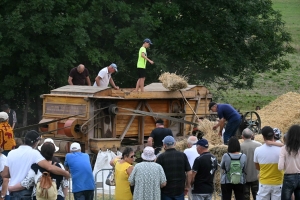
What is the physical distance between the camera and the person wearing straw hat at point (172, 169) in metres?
12.2

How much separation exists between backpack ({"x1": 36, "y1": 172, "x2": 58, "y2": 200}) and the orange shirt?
207 inches

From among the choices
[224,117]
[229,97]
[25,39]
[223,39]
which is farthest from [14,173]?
[229,97]

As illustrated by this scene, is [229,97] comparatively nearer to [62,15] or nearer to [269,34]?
[269,34]

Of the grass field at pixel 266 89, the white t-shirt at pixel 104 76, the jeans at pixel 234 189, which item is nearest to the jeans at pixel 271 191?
the jeans at pixel 234 189

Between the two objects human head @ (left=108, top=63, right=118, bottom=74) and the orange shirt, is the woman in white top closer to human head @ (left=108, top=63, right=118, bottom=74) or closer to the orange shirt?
the orange shirt

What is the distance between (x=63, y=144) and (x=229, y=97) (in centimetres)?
2589

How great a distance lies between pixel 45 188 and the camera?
1116cm

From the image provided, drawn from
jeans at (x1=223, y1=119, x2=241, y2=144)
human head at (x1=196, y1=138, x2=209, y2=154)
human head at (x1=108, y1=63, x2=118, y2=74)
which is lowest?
human head at (x1=196, y1=138, x2=209, y2=154)

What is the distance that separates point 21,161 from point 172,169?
2.50m

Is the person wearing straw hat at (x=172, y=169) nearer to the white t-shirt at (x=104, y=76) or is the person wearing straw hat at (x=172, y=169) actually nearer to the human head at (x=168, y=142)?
the human head at (x=168, y=142)

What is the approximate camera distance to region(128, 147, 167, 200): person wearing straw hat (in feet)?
38.7

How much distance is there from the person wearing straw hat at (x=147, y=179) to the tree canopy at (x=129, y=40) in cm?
1605

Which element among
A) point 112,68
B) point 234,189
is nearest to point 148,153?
point 234,189

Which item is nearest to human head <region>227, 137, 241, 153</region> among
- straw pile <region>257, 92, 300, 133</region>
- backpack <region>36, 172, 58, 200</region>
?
backpack <region>36, 172, 58, 200</region>
